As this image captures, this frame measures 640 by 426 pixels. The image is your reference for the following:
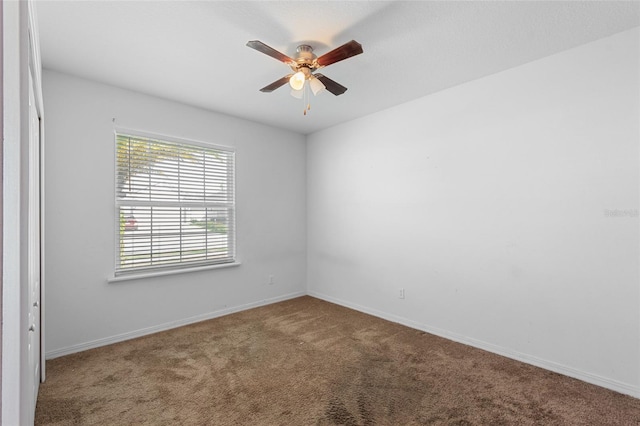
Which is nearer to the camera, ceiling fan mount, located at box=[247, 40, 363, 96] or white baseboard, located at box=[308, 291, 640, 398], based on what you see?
ceiling fan mount, located at box=[247, 40, 363, 96]

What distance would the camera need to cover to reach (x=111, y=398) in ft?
7.52

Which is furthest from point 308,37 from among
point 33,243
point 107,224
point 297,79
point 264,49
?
point 107,224

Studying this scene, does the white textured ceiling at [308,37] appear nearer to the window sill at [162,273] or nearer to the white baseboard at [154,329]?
the window sill at [162,273]

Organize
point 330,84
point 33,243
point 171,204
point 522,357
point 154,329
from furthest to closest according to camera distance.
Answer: point 171,204 < point 154,329 < point 522,357 < point 330,84 < point 33,243

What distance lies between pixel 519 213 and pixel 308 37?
2426 mm

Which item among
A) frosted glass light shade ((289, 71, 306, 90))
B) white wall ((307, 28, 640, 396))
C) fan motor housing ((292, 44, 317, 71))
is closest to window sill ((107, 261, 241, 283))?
white wall ((307, 28, 640, 396))

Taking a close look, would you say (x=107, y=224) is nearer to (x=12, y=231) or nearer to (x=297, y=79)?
(x=297, y=79)

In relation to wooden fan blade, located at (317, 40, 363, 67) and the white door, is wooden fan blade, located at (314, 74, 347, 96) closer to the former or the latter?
wooden fan blade, located at (317, 40, 363, 67)

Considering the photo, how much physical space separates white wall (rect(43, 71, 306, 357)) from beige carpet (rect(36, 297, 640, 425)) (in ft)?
1.03

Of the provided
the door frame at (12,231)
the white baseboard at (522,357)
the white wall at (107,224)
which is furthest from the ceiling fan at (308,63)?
the white baseboard at (522,357)

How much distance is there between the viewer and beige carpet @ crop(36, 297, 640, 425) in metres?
2.10

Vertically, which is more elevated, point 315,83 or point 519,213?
point 315,83

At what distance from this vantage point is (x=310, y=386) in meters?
2.44

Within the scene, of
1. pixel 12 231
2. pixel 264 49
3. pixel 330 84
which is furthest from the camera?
pixel 330 84
